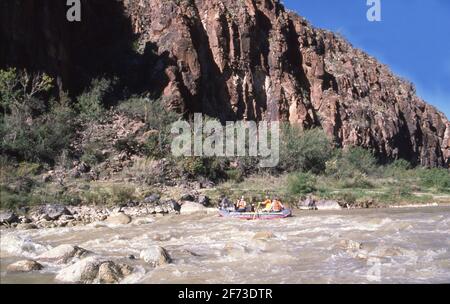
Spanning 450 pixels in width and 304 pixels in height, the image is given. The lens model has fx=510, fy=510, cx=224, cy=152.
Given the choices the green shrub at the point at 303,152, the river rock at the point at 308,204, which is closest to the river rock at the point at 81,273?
the river rock at the point at 308,204

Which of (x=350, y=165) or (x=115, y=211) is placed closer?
(x=115, y=211)

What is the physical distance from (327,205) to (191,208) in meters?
6.46

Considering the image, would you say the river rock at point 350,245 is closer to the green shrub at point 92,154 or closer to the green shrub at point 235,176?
the green shrub at point 92,154

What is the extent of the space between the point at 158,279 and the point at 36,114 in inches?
804

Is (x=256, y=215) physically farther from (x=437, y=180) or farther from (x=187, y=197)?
(x=437, y=180)

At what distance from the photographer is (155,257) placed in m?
9.53

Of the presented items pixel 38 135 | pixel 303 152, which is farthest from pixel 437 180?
pixel 38 135

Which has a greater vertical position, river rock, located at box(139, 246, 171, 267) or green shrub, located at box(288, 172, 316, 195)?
green shrub, located at box(288, 172, 316, 195)

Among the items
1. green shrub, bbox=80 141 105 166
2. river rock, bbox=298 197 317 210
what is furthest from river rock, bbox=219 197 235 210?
green shrub, bbox=80 141 105 166

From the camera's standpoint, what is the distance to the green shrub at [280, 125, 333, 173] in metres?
31.5

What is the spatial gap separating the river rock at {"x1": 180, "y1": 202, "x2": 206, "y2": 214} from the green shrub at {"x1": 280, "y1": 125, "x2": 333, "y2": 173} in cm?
1226

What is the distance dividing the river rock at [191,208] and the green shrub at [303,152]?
12.3 metres

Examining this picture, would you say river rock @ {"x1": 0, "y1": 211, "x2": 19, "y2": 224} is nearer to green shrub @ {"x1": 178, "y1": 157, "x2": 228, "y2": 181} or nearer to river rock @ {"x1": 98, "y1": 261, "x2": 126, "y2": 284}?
river rock @ {"x1": 98, "y1": 261, "x2": 126, "y2": 284}
